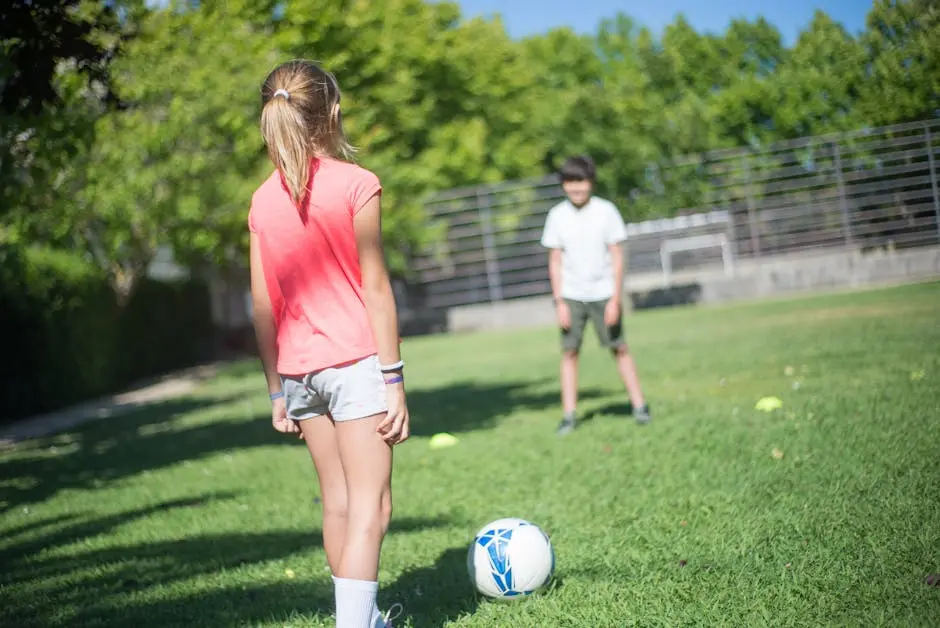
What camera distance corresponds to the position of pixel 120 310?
18.5m

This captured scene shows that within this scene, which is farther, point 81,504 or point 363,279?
point 81,504

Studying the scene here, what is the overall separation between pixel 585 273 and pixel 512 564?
4.32 m

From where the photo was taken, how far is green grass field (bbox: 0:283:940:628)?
410 cm

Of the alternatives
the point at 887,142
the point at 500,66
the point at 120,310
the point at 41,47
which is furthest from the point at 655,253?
the point at 41,47

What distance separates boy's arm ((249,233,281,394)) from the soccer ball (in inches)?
46.3

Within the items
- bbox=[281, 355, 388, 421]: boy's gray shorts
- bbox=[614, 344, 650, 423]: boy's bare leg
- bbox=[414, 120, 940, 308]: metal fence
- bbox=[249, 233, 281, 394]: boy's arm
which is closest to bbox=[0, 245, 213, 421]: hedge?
bbox=[614, 344, 650, 423]: boy's bare leg

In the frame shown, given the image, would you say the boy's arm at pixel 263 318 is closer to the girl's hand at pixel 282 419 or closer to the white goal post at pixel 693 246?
the girl's hand at pixel 282 419

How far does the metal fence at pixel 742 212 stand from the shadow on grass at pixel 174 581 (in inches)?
743

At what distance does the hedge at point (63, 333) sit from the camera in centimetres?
1397

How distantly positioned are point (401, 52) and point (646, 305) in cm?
1226

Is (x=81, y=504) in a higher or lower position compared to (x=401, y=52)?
lower

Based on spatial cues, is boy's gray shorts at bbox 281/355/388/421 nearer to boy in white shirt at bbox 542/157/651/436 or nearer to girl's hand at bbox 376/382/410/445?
girl's hand at bbox 376/382/410/445

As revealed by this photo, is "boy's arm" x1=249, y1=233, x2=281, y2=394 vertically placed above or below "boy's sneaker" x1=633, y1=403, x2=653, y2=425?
above

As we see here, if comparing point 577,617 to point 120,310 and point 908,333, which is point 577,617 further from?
point 120,310
